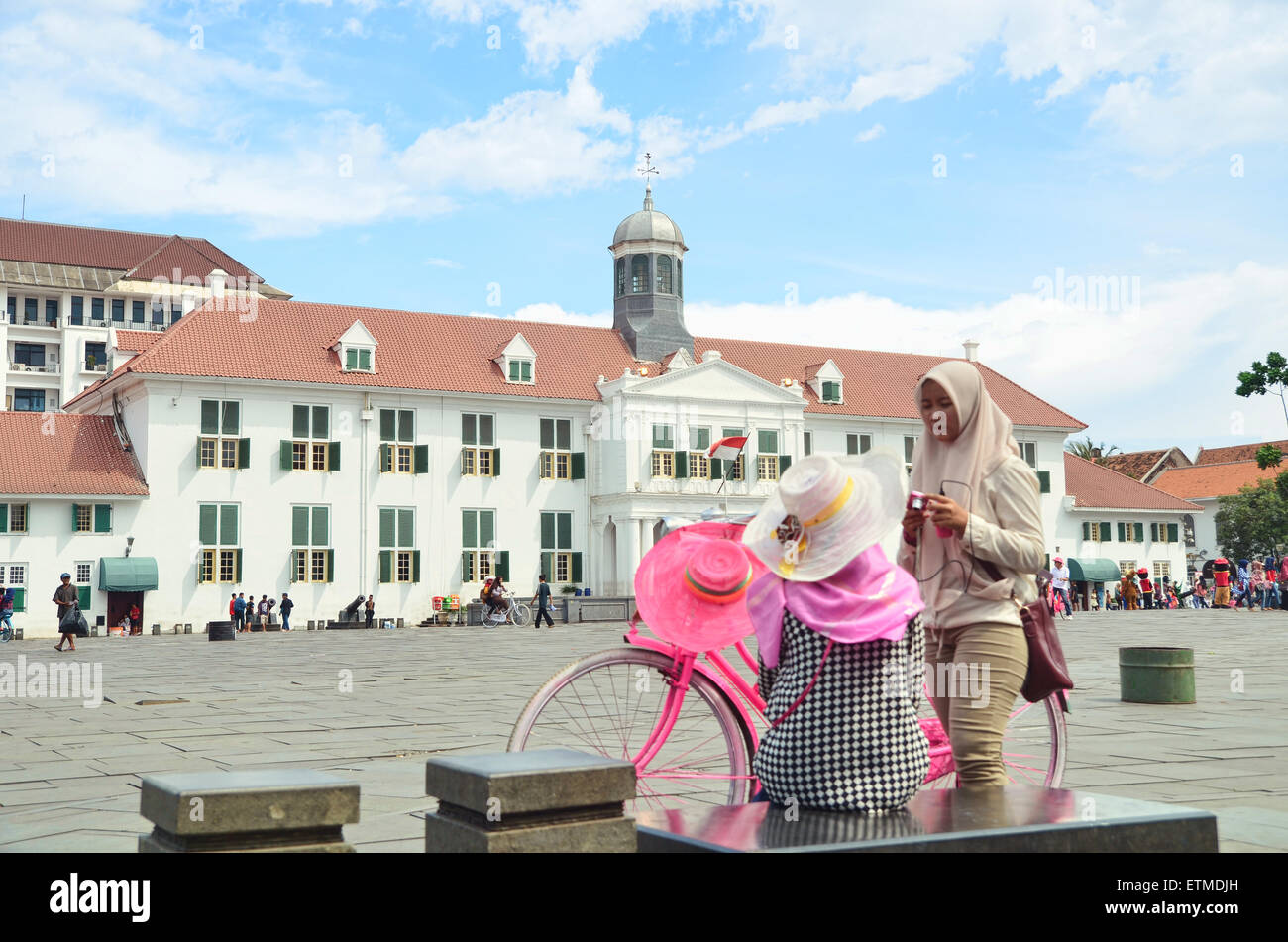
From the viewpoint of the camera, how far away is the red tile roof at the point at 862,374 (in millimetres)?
53594

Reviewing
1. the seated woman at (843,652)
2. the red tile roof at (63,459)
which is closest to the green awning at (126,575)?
the red tile roof at (63,459)

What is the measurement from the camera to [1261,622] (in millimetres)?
32938

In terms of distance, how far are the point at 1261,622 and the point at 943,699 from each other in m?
32.2

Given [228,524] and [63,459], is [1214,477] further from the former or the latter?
[63,459]

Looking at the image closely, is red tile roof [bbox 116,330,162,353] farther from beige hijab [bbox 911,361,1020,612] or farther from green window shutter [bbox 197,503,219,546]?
beige hijab [bbox 911,361,1020,612]

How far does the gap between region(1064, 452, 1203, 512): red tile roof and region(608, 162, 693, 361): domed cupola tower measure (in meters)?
20.0

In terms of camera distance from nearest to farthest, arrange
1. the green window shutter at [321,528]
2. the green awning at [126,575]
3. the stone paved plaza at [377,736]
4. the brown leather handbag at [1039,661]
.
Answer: the brown leather handbag at [1039,661]
the stone paved plaza at [377,736]
the green awning at [126,575]
the green window shutter at [321,528]

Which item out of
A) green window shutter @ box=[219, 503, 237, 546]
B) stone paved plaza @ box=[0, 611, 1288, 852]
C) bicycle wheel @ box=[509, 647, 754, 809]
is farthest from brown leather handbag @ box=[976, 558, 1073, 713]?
green window shutter @ box=[219, 503, 237, 546]

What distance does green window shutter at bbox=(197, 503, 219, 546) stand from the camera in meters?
40.6

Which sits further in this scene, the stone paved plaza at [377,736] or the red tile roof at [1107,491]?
the red tile roof at [1107,491]

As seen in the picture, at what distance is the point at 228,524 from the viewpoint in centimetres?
4097

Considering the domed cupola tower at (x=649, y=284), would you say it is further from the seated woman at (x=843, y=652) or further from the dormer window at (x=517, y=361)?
the seated woman at (x=843, y=652)

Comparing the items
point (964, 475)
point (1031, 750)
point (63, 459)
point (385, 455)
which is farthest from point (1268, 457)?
point (964, 475)

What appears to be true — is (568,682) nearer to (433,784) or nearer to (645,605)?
(645,605)
